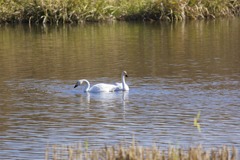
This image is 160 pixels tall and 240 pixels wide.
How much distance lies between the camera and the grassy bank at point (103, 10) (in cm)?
3928

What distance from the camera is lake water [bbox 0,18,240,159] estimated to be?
9.09 metres

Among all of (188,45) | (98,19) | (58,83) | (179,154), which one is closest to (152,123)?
(179,154)

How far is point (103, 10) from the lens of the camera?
40.8 meters

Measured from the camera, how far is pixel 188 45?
83.4 ft

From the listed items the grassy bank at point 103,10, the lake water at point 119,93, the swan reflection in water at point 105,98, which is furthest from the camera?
the grassy bank at point 103,10

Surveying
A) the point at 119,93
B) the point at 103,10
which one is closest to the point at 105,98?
the point at 119,93

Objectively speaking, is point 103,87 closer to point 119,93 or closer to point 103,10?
point 119,93

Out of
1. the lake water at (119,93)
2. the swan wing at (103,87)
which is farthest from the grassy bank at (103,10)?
the swan wing at (103,87)

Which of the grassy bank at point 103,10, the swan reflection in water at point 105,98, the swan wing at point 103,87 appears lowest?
the swan reflection in water at point 105,98

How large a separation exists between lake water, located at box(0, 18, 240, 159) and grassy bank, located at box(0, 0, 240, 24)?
11.2 meters

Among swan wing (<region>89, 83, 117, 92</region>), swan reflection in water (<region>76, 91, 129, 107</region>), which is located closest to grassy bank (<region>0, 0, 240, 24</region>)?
swan wing (<region>89, 83, 117, 92</region>)

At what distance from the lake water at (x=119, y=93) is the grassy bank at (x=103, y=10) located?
1122 cm

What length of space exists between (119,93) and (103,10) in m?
27.5

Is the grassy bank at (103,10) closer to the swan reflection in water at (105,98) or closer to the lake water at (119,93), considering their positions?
the lake water at (119,93)
